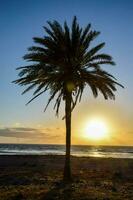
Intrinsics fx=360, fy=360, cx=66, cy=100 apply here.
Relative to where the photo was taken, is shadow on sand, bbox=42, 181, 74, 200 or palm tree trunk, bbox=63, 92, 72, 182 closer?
shadow on sand, bbox=42, 181, 74, 200

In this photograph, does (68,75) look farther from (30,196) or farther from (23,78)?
(30,196)

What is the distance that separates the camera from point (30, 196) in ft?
57.5

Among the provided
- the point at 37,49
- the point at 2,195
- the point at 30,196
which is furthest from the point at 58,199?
the point at 37,49

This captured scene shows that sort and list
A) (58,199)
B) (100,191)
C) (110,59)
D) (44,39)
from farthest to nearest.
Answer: (110,59)
(44,39)
(100,191)
(58,199)

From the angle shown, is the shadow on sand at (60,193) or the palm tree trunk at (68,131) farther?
the palm tree trunk at (68,131)

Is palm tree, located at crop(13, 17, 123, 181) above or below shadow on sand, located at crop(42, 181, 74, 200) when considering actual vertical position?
above

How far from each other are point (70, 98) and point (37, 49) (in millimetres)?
4217

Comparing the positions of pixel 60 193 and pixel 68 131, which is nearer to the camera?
pixel 60 193

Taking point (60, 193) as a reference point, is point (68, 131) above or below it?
above

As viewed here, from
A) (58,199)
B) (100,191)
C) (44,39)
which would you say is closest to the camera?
(58,199)

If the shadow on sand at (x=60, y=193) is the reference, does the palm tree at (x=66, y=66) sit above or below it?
above

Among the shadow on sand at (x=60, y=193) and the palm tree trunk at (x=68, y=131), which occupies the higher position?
the palm tree trunk at (x=68, y=131)

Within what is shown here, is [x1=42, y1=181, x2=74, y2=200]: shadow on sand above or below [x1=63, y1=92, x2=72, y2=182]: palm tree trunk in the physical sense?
below

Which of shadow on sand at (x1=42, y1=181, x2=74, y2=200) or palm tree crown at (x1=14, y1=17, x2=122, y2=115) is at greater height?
palm tree crown at (x1=14, y1=17, x2=122, y2=115)
